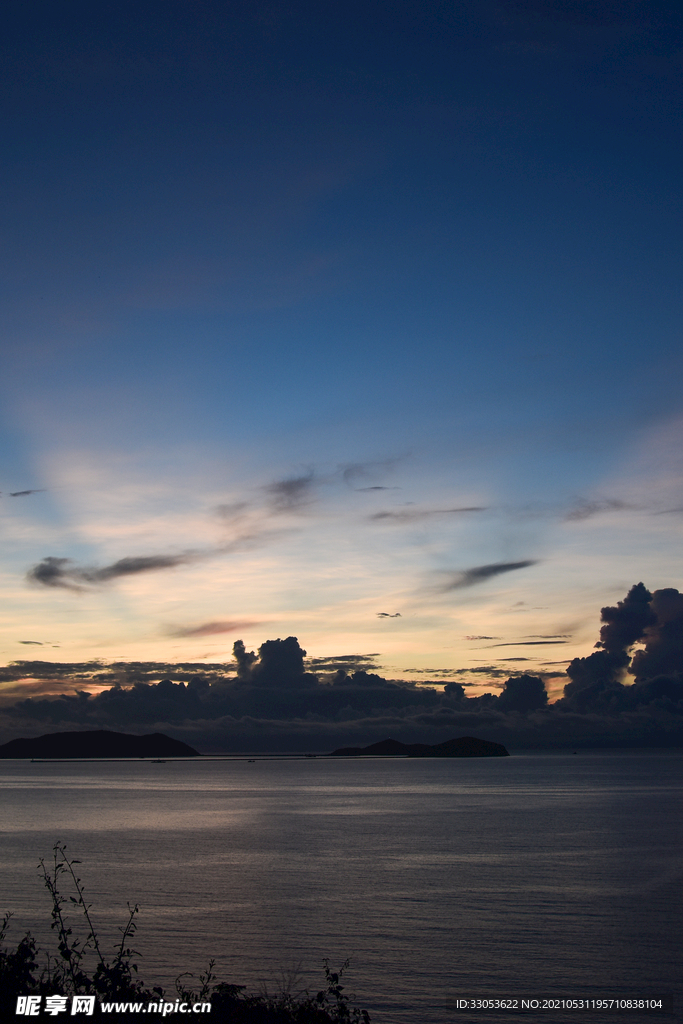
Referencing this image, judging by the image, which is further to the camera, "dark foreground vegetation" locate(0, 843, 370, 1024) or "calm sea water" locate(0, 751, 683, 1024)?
"calm sea water" locate(0, 751, 683, 1024)

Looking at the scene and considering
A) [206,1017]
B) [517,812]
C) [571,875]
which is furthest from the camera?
[517,812]

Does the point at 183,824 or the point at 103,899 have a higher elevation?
the point at 103,899

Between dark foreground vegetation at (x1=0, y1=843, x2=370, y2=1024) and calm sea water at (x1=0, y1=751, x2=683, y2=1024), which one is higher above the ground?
dark foreground vegetation at (x1=0, y1=843, x2=370, y2=1024)

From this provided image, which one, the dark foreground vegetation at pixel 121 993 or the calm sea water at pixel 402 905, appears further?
the calm sea water at pixel 402 905

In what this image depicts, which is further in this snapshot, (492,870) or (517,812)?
(517,812)

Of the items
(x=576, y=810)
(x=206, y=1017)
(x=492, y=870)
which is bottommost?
(x=576, y=810)

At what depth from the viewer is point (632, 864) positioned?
307 feet

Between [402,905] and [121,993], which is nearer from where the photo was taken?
[121,993]

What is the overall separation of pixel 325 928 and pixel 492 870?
3382 centimetres

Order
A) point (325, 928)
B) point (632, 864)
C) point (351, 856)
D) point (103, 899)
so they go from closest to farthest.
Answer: point (325, 928) → point (103, 899) → point (632, 864) → point (351, 856)

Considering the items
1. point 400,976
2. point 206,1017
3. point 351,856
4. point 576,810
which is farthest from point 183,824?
point 206,1017

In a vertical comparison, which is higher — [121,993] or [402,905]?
[121,993]

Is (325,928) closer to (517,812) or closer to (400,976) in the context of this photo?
(400,976)

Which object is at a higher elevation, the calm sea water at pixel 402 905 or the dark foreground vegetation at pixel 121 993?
the dark foreground vegetation at pixel 121 993
